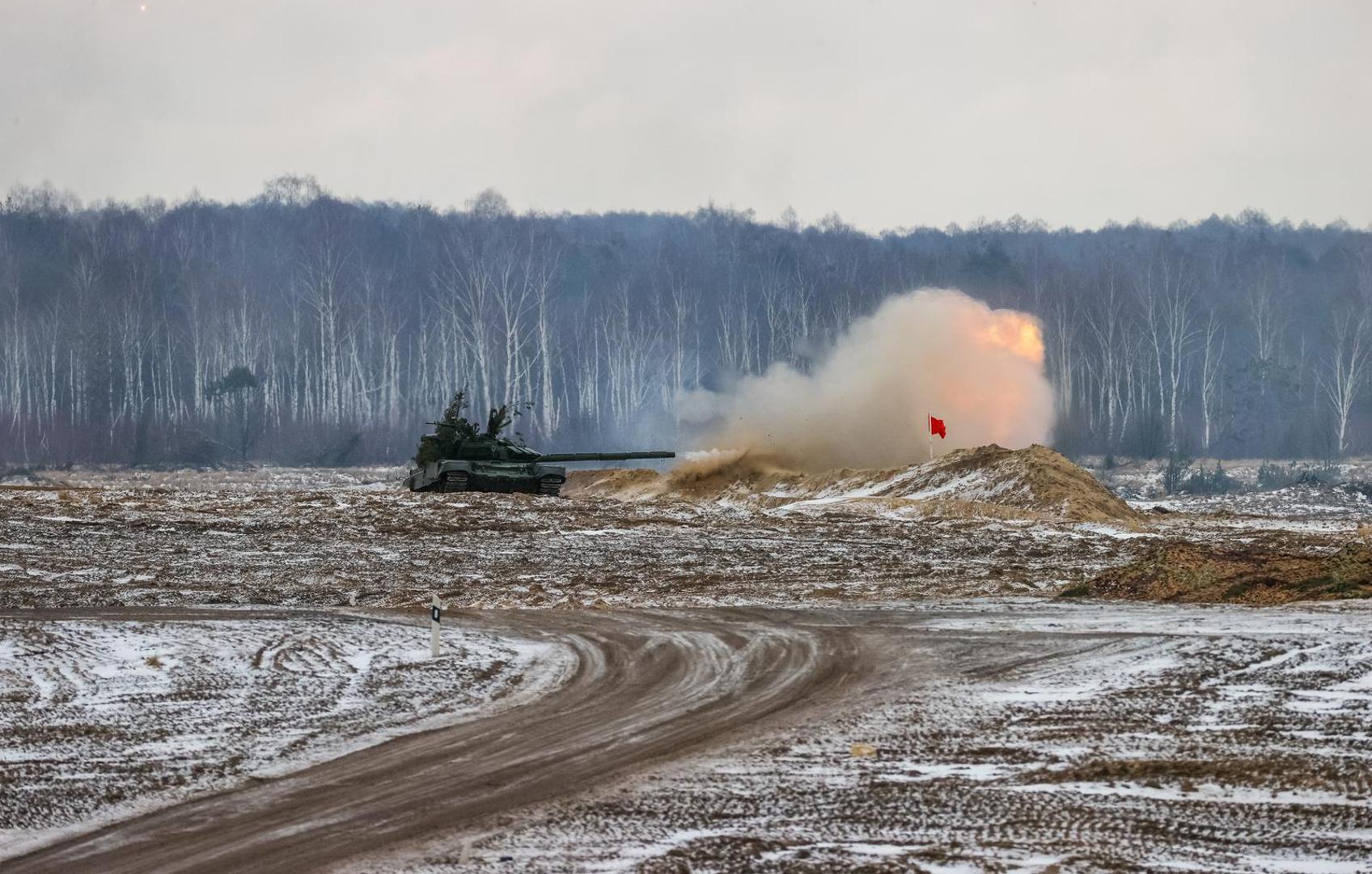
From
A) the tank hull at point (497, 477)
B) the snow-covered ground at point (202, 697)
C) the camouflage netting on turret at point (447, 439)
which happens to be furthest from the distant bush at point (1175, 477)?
the snow-covered ground at point (202, 697)

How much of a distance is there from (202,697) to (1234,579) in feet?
53.2

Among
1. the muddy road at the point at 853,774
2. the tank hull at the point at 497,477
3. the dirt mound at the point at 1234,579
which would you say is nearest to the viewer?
the muddy road at the point at 853,774

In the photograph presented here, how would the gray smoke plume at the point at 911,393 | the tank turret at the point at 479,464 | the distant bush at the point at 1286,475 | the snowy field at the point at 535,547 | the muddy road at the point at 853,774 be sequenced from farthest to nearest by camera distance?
the distant bush at the point at 1286,475 → the gray smoke plume at the point at 911,393 → the tank turret at the point at 479,464 → the snowy field at the point at 535,547 → the muddy road at the point at 853,774

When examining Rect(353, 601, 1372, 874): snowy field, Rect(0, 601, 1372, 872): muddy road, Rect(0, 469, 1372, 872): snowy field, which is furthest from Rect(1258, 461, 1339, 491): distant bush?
Rect(353, 601, 1372, 874): snowy field

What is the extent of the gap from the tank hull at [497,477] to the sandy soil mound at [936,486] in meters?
7.62

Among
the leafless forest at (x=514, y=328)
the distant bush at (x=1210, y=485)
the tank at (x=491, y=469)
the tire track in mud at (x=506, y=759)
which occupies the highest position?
the leafless forest at (x=514, y=328)

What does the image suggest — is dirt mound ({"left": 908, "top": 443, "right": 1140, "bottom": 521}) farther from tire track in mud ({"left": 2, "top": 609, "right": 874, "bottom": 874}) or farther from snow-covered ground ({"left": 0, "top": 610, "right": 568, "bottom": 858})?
snow-covered ground ({"left": 0, "top": 610, "right": 568, "bottom": 858})

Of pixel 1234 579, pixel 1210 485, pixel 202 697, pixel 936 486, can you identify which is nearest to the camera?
pixel 202 697

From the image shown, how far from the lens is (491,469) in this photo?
148 feet

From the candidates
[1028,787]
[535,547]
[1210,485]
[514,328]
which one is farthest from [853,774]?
[514,328]

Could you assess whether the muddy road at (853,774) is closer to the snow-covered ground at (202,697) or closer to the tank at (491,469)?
the snow-covered ground at (202,697)

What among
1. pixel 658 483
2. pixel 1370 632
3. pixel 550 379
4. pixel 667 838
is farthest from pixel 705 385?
pixel 667 838

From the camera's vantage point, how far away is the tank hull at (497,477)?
1751 inches

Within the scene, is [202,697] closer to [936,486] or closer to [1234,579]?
[1234,579]
